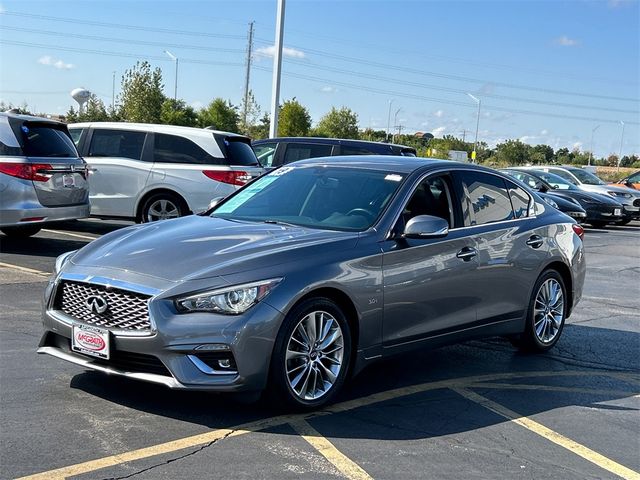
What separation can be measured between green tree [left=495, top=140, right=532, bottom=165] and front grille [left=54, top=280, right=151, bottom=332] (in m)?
83.0

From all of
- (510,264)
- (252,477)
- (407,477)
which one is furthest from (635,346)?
(252,477)

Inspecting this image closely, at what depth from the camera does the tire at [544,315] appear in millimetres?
6703

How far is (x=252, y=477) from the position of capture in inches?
148

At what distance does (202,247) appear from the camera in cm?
480

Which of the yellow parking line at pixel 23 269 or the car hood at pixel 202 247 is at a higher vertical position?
the car hood at pixel 202 247

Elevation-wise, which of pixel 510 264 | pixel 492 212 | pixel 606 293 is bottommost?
pixel 606 293

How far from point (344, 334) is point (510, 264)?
80.7 inches

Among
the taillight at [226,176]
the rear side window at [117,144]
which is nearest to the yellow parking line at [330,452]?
the taillight at [226,176]

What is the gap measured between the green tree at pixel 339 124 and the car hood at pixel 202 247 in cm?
7740

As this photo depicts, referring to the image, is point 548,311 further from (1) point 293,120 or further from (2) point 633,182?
(1) point 293,120

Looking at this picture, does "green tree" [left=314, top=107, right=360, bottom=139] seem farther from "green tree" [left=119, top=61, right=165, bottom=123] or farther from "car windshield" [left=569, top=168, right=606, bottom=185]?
"car windshield" [left=569, top=168, right=606, bottom=185]

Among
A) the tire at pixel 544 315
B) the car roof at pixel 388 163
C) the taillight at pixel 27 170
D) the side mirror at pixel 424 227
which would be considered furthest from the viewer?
the taillight at pixel 27 170

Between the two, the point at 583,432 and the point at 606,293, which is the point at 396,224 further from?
the point at 606,293

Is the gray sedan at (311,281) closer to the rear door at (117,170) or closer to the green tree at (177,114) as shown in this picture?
the rear door at (117,170)
